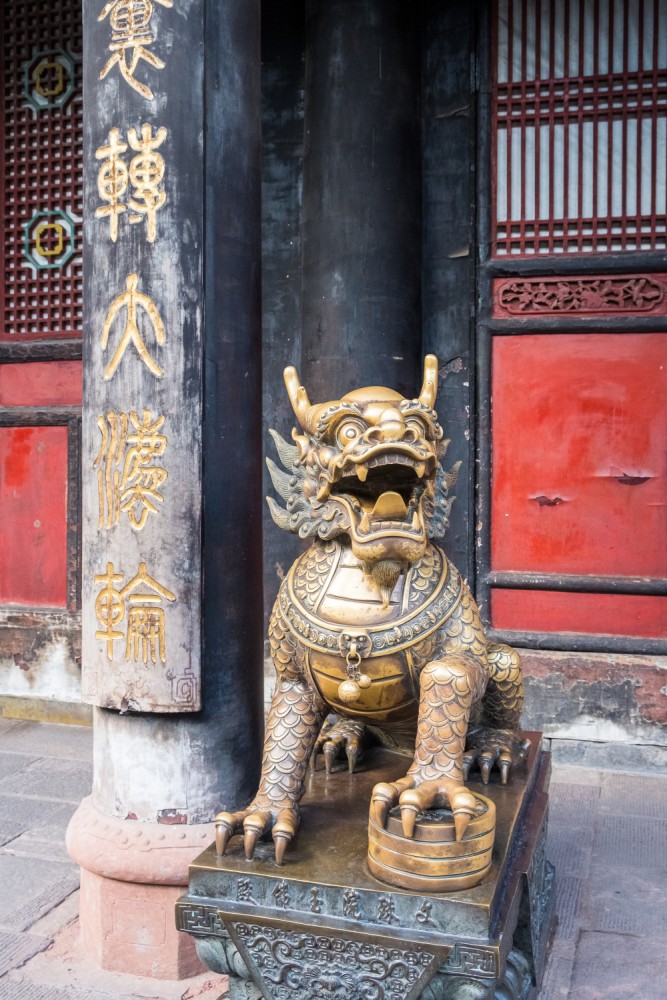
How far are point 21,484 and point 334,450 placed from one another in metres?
4.16

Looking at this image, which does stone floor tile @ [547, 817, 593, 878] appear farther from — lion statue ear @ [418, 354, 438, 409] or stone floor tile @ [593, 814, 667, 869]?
lion statue ear @ [418, 354, 438, 409]

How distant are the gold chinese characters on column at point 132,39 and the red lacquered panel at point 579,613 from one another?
11.2 ft

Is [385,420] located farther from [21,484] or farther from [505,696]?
[21,484]

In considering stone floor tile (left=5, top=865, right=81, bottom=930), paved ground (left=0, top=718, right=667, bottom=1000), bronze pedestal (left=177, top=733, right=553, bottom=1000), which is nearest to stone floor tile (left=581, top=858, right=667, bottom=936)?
paved ground (left=0, top=718, right=667, bottom=1000)

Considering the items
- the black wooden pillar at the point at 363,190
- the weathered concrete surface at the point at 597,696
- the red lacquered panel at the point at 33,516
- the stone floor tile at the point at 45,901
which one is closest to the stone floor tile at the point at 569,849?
the weathered concrete surface at the point at 597,696

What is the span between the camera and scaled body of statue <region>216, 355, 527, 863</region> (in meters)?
2.21

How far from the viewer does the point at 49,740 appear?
17.8 feet

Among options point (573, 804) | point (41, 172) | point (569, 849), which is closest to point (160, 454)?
point (569, 849)

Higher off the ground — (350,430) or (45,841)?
(350,430)

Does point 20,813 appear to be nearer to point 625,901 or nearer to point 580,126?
point 625,901

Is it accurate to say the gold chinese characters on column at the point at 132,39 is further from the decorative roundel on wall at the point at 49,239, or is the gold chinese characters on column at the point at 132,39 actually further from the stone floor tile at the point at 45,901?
the decorative roundel on wall at the point at 49,239

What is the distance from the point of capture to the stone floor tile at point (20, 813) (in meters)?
4.04

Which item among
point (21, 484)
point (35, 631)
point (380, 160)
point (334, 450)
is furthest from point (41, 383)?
point (334, 450)

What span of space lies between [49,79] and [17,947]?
5.20m
